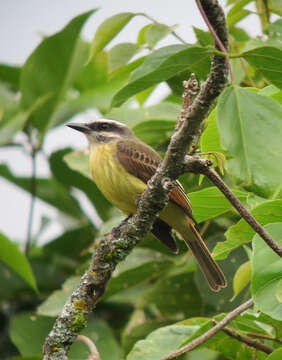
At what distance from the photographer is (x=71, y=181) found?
390 cm

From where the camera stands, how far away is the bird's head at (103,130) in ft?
12.1

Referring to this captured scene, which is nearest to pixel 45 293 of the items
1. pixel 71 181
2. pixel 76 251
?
pixel 76 251

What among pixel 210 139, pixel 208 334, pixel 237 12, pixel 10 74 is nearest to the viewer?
pixel 210 139

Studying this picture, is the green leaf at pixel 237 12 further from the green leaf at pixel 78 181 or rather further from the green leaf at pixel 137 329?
the green leaf at pixel 137 329

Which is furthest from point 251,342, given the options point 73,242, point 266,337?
point 73,242

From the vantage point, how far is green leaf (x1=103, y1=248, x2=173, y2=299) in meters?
3.11

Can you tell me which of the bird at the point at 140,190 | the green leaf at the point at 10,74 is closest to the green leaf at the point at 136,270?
the bird at the point at 140,190

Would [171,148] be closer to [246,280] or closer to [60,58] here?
[246,280]

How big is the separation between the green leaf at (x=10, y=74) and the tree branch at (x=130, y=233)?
100.0 inches

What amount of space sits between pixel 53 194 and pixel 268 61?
2671mm

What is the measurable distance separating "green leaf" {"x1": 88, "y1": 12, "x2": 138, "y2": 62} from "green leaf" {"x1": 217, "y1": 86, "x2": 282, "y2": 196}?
1095mm

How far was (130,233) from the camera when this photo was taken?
6.60 ft

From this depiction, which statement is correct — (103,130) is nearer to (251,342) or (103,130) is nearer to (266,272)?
(251,342)

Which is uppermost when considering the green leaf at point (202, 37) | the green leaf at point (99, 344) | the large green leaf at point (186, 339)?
the green leaf at point (202, 37)
